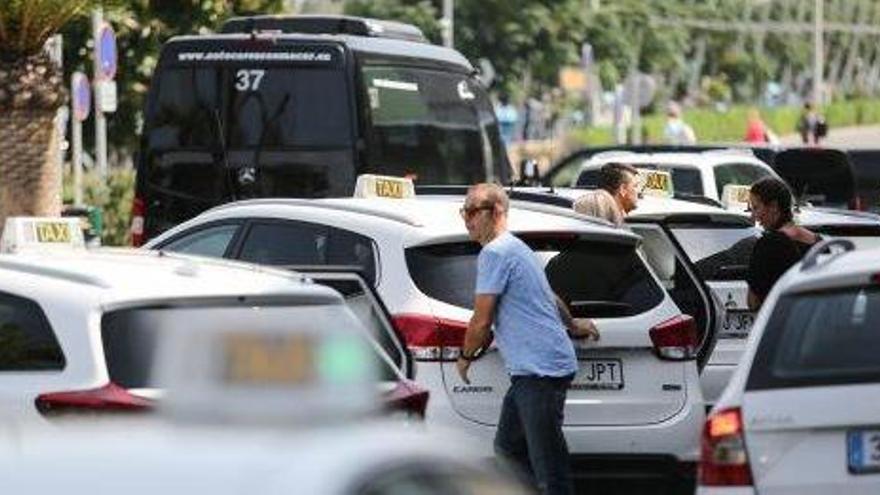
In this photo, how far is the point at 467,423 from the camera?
12398mm

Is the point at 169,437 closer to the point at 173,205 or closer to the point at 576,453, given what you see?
the point at 576,453

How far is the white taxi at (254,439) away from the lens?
20.7 feet

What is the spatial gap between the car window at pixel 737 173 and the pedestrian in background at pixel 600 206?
8.74 m

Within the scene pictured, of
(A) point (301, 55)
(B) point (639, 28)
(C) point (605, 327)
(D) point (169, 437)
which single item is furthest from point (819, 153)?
(B) point (639, 28)

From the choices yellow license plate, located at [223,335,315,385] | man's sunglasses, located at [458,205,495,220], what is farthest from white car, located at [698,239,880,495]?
man's sunglasses, located at [458,205,495,220]

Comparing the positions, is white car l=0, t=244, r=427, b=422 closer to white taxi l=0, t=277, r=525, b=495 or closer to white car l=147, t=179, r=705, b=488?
white taxi l=0, t=277, r=525, b=495

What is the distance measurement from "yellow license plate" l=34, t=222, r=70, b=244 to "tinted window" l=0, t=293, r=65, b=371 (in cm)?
217

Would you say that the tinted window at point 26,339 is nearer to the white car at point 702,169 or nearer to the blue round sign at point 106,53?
the white car at point 702,169

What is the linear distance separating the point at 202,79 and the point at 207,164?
2.21 ft

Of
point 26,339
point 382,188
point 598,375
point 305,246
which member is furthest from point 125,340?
point 382,188

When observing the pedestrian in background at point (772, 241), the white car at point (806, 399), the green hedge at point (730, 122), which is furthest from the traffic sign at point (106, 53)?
the green hedge at point (730, 122)

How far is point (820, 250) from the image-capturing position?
32.7 feet

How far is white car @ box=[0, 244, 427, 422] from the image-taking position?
9.24 meters

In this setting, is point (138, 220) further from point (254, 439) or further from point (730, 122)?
point (730, 122)
